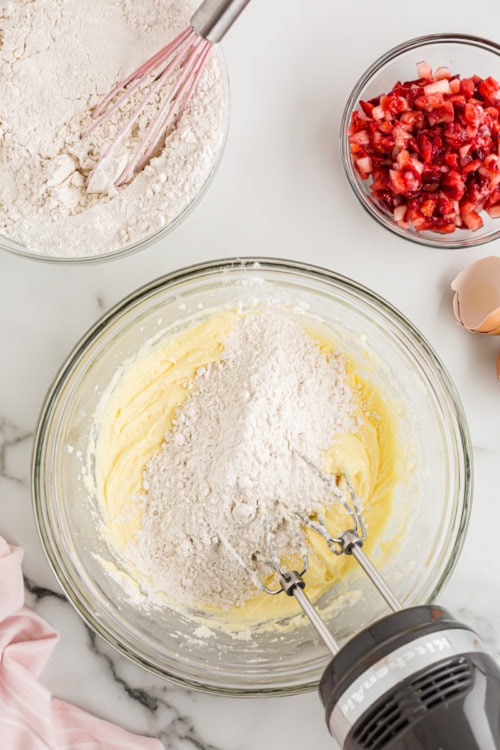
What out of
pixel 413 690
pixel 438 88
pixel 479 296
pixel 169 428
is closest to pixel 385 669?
pixel 413 690

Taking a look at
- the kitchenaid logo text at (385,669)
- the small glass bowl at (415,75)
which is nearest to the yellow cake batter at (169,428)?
the small glass bowl at (415,75)

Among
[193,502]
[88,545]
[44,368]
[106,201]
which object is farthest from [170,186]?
[88,545]

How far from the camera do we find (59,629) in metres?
1.47

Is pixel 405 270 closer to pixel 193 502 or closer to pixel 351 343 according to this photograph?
pixel 351 343

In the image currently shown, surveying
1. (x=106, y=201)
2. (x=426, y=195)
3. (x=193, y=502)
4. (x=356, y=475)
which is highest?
(x=426, y=195)

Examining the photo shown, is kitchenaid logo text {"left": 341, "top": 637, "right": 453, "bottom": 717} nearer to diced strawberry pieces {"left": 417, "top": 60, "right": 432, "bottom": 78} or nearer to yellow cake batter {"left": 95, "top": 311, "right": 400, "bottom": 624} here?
yellow cake batter {"left": 95, "top": 311, "right": 400, "bottom": 624}

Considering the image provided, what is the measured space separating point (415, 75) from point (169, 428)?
35.4 inches

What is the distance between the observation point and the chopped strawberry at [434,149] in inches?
53.9

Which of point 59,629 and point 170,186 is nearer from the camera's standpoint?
point 170,186

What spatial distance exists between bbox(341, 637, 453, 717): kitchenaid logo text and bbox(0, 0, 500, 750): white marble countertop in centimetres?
52

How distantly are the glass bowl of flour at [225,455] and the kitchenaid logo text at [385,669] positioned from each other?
348 millimetres

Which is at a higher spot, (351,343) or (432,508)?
(351,343)

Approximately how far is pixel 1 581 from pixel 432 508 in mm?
858

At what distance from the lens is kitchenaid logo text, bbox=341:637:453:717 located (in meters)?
0.97
